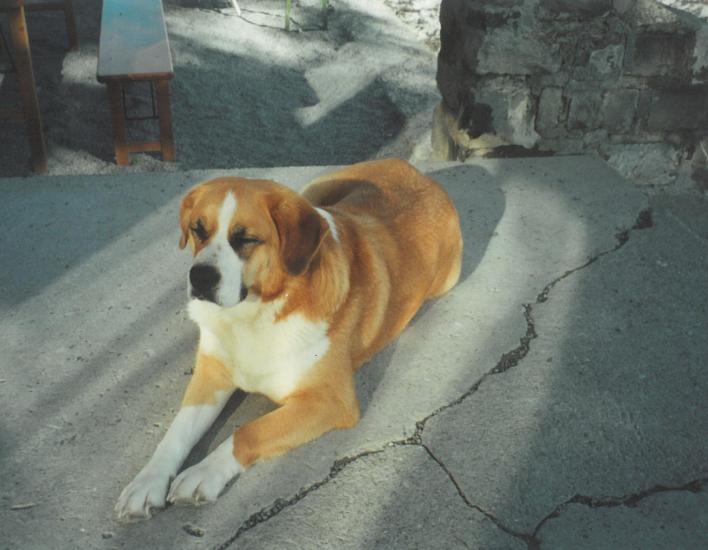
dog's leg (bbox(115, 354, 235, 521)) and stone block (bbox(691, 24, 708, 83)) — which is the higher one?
stone block (bbox(691, 24, 708, 83))

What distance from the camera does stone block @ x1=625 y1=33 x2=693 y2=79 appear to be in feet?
13.4

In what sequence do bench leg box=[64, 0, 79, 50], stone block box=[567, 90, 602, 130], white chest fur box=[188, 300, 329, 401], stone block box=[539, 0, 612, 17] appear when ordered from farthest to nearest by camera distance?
bench leg box=[64, 0, 79, 50]
stone block box=[567, 90, 602, 130]
stone block box=[539, 0, 612, 17]
white chest fur box=[188, 300, 329, 401]

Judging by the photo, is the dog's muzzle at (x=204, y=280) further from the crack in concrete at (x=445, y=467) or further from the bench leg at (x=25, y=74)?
the bench leg at (x=25, y=74)

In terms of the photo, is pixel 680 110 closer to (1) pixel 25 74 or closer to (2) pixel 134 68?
(2) pixel 134 68

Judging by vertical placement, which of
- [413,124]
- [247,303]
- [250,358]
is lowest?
[413,124]

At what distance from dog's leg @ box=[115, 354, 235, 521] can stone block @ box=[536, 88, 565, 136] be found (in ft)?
8.48

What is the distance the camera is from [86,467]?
2.26 m

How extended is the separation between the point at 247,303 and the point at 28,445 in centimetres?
81

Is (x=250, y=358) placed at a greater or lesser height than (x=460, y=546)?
greater

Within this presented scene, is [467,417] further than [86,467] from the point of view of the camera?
Yes

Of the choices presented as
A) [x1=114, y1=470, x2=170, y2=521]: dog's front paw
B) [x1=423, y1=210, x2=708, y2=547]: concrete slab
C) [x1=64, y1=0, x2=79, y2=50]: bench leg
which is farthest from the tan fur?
[x1=64, y1=0, x2=79, y2=50]: bench leg

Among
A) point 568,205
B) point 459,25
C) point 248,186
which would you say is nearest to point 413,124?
point 459,25

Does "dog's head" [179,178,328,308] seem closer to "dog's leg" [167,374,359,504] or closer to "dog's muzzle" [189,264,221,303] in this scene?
"dog's muzzle" [189,264,221,303]

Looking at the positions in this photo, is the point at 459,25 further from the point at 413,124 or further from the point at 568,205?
the point at 413,124
